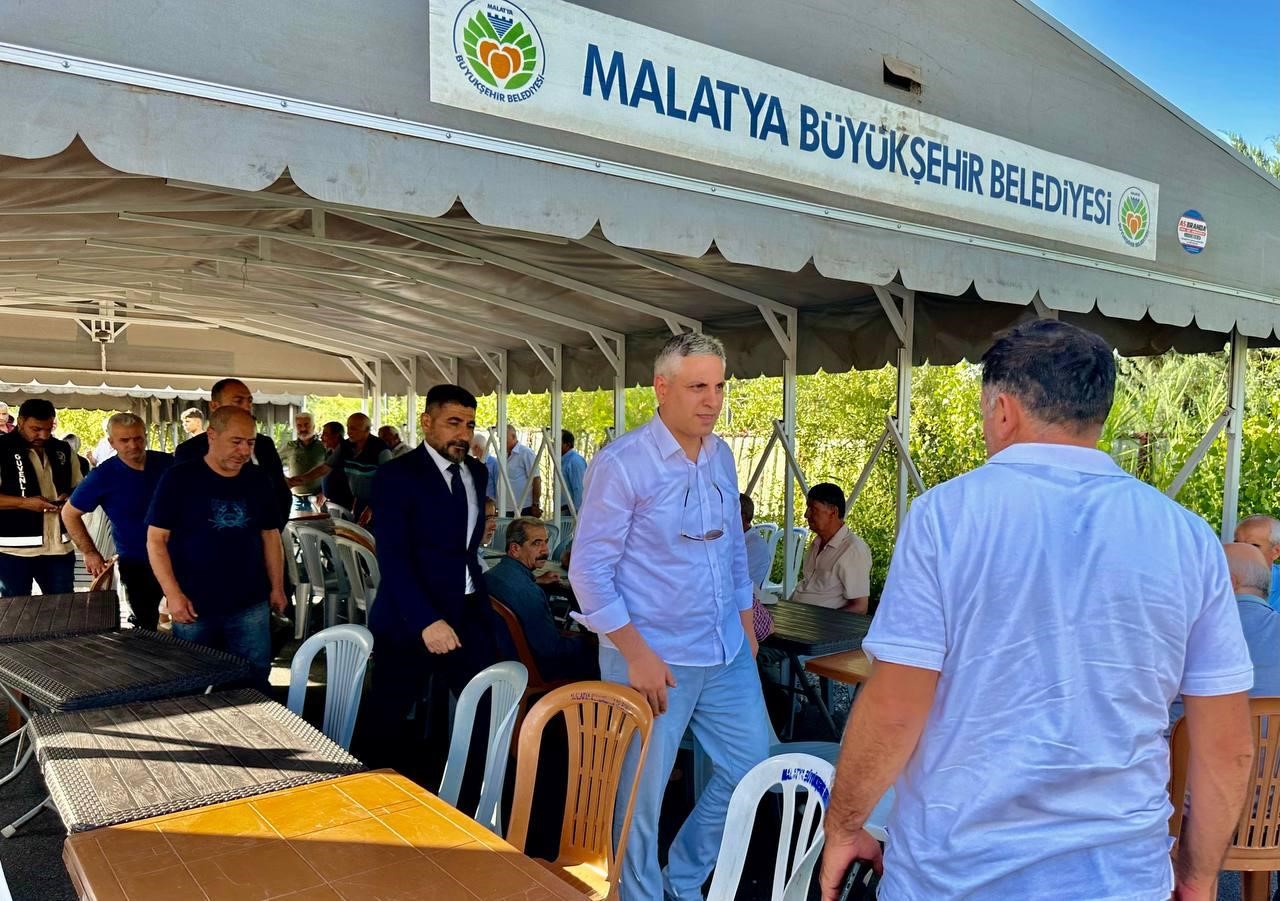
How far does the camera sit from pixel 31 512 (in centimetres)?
477

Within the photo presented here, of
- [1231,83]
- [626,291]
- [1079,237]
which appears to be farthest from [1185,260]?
[1231,83]

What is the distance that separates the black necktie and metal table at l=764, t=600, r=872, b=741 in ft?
4.10

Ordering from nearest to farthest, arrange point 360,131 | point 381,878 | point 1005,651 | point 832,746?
point 1005,651 < point 381,878 < point 360,131 < point 832,746

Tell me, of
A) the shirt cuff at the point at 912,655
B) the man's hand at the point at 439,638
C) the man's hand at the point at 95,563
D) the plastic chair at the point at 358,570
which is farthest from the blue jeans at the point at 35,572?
the shirt cuff at the point at 912,655

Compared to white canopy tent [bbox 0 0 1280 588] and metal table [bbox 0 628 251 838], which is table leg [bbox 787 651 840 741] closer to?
white canopy tent [bbox 0 0 1280 588]

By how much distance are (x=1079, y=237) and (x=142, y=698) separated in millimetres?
4002

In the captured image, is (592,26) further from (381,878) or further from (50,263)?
(50,263)

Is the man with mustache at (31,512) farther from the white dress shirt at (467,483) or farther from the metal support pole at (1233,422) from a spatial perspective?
the metal support pole at (1233,422)

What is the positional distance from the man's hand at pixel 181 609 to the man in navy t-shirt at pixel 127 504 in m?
0.89

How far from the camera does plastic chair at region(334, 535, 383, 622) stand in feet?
17.6

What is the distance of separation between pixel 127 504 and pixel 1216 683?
14.0 ft

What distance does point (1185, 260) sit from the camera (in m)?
4.52

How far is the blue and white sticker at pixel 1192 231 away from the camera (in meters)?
4.50

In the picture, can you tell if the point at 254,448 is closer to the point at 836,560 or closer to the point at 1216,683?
the point at 836,560
